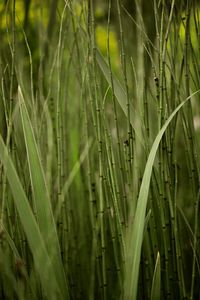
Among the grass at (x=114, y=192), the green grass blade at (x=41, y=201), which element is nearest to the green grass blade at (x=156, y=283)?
the grass at (x=114, y=192)

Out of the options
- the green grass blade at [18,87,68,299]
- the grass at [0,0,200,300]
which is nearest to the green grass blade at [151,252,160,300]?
the grass at [0,0,200,300]

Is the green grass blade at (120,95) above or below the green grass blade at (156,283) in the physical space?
above

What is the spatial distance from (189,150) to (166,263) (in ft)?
0.69

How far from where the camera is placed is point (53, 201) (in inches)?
40.9

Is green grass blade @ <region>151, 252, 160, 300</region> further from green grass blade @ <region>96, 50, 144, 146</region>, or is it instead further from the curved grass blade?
green grass blade @ <region>96, 50, 144, 146</region>

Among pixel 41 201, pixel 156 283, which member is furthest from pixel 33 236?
pixel 156 283

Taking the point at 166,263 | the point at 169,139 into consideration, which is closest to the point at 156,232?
the point at 166,263

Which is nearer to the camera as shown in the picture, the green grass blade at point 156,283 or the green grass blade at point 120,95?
the green grass blade at point 156,283

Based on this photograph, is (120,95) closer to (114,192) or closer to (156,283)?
(114,192)

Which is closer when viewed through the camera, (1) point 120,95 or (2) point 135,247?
(2) point 135,247

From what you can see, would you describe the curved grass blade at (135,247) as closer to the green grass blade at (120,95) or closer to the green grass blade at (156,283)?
the green grass blade at (156,283)

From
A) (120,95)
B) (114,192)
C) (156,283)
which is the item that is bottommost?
(156,283)

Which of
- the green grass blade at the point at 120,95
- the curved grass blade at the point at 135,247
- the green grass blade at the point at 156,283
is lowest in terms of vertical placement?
the green grass blade at the point at 156,283

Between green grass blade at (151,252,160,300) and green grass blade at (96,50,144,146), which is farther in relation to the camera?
green grass blade at (96,50,144,146)
